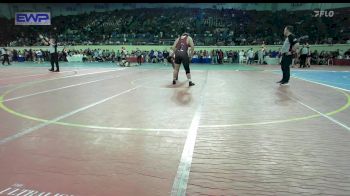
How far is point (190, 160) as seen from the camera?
3.57 meters

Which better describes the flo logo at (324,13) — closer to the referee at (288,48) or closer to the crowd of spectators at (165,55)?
the crowd of spectators at (165,55)

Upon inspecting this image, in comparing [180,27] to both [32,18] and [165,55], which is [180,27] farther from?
[32,18]

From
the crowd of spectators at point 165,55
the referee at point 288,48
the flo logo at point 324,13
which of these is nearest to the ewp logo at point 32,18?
the crowd of spectators at point 165,55

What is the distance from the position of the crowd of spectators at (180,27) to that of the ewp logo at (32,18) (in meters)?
2.94

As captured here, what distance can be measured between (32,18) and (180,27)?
15.3 m

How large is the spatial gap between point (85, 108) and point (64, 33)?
3474cm

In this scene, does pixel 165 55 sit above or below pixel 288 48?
below

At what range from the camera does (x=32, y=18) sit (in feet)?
114

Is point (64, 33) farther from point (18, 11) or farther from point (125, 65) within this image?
point (125, 65)

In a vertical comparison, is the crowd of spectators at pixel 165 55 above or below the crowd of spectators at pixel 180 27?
below

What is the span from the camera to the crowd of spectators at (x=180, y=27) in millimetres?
34156

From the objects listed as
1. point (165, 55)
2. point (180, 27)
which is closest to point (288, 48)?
point (165, 55)

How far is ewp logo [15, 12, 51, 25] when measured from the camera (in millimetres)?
34469

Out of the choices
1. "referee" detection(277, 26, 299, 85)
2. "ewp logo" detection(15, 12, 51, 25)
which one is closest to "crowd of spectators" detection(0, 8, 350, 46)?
"ewp logo" detection(15, 12, 51, 25)
